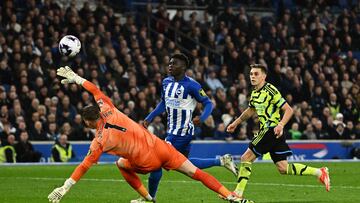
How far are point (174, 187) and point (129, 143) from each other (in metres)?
6.18

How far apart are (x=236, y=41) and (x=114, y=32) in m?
4.88

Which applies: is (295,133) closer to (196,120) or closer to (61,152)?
(61,152)

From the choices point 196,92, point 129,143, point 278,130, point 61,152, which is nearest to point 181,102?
point 196,92

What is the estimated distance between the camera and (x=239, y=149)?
96.3 feet

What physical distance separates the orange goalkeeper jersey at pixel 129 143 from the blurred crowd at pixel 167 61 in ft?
44.5

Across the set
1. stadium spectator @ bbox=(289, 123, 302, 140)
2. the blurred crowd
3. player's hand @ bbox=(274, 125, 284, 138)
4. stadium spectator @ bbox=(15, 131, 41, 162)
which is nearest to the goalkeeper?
player's hand @ bbox=(274, 125, 284, 138)

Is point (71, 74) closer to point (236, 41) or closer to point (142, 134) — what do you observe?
point (142, 134)

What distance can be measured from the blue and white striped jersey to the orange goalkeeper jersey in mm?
2424

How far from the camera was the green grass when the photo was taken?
1679 cm

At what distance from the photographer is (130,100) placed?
29.7 metres

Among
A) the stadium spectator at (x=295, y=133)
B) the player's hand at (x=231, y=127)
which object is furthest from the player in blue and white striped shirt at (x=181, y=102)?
the stadium spectator at (x=295, y=133)

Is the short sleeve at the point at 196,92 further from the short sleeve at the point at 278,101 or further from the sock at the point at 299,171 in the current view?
Result: the sock at the point at 299,171

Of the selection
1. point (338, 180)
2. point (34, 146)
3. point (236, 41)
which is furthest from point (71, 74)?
point (236, 41)

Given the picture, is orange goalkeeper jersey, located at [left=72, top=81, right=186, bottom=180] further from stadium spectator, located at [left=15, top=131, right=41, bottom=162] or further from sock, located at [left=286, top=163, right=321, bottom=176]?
stadium spectator, located at [left=15, top=131, right=41, bottom=162]
